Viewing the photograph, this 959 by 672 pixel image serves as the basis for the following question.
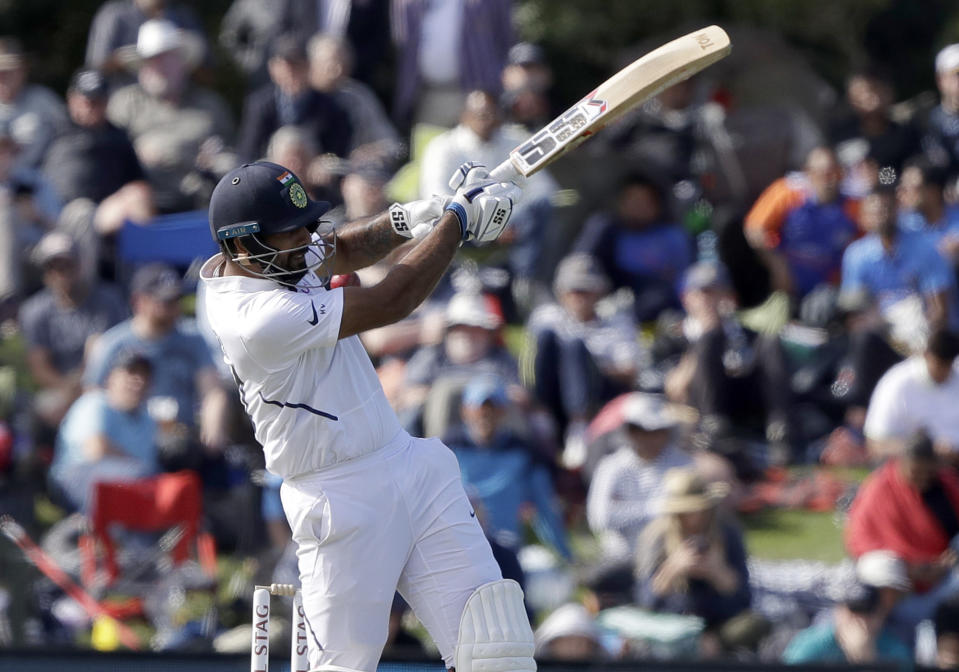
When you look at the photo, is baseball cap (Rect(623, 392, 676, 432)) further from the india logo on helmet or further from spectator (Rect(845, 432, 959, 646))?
the india logo on helmet

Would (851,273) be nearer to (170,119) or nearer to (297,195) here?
(170,119)

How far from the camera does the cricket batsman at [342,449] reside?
4145mm

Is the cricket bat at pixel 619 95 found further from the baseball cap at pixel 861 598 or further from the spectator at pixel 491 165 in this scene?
the spectator at pixel 491 165

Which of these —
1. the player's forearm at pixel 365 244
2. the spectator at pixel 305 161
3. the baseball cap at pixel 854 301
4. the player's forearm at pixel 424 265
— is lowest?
the baseball cap at pixel 854 301

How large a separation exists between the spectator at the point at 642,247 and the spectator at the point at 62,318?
2649 millimetres

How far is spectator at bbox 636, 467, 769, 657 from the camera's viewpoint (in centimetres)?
648

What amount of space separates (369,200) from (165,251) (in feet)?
3.99

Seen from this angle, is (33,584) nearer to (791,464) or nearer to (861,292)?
(791,464)

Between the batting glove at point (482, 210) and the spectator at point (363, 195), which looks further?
the spectator at point (363, 195)

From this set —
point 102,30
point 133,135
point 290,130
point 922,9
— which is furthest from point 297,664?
point 922,9

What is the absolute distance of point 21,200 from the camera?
28.3 ft

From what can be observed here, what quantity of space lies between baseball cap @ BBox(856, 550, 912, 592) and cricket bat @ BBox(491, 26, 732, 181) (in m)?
2.86

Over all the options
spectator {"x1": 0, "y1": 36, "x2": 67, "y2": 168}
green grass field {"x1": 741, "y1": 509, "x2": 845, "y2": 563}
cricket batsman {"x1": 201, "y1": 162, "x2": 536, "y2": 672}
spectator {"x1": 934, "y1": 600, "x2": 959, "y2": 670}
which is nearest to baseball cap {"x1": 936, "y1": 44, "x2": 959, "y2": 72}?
green grass field {"x1": 741, "y1": 509, "x2": 845, "y2": 563}

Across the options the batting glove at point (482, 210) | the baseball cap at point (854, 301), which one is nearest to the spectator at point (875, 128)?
the baseball cap at point (854, 301)
